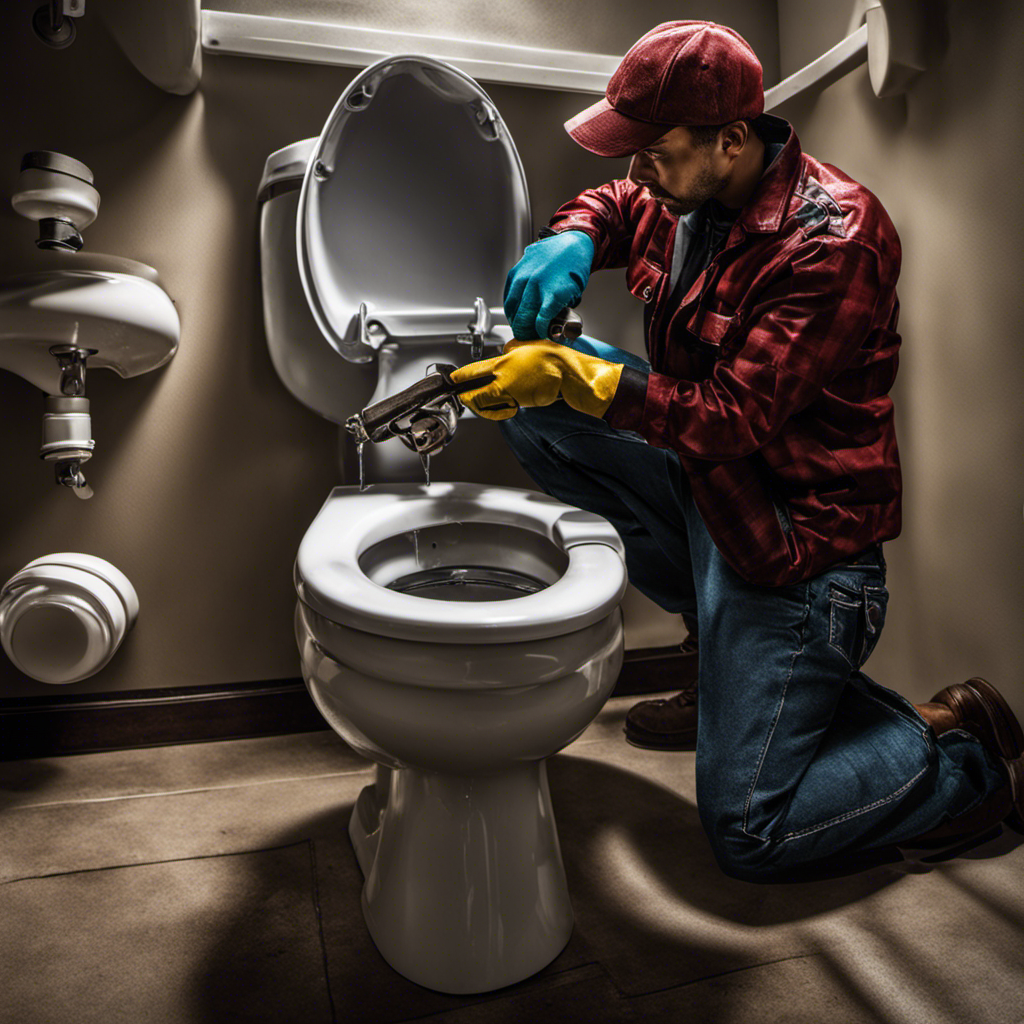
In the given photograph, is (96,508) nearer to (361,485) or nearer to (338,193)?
(361,485)

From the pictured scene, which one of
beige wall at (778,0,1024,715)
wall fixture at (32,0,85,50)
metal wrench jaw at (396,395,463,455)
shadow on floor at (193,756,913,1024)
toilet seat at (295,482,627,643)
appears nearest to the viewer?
toilet seat at (295,482,627,643)

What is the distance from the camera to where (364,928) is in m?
0.92

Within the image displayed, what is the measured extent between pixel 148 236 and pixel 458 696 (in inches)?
37.1

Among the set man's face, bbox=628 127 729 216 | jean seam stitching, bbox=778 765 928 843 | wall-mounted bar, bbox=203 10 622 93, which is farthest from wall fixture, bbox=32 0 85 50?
jean seam stitching, bbox=778 765 928 843

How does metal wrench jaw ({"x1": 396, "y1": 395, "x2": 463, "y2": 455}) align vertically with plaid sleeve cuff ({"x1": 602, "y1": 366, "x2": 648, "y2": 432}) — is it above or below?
below

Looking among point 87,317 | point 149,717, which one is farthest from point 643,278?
point 149,717

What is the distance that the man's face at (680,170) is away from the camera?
0.89m

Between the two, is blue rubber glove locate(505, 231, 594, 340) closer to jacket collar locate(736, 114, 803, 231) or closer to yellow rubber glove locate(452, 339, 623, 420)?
yellow rubber glove locate(452, 339, 623, 420)

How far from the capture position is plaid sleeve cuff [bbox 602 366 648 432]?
Result: 0.88 m

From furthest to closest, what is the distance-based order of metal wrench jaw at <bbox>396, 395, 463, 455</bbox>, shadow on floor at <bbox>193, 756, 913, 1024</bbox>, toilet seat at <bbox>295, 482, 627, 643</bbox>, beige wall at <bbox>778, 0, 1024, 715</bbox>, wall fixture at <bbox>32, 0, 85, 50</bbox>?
wall fixture at <bbox>32, 0, 85, 50</bbox> → beige wall at <bbox>778, 0, 1024, 715</bbox> → metal wrench jaw at <bbox>396, 395, 463, 455</bbox> → shadow on floor at <bbox>193, 756, 913, 1024</bbox> → toilet seat at <bbox>295, 482, 627, 643</bbox>

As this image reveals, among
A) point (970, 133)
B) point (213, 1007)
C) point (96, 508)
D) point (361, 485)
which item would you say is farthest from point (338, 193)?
point (213, 1007)

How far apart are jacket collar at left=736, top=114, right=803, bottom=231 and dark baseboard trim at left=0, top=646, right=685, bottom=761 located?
1012mm

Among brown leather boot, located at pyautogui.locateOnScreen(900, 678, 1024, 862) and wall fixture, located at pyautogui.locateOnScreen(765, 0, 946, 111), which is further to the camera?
wall fixture, located at pyautogui.locateOnScreen(765, 0, 946, 111)

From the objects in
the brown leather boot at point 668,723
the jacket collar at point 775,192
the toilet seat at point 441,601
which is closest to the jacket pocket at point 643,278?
the jacket collar at point 775,192
